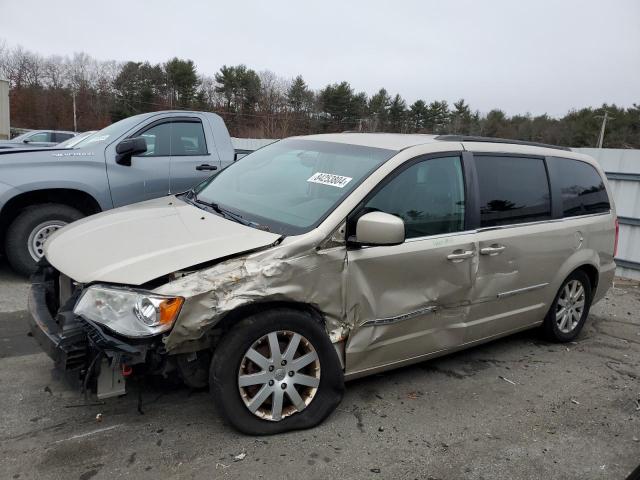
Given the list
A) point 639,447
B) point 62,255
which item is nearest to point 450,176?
point 639,447

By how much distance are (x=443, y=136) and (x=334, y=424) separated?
2.12 metres

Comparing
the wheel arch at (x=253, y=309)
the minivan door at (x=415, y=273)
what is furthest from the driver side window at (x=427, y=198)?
the wheel arch at (x=253, y=309)

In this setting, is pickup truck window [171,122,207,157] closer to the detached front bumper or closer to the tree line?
the detached front bumper

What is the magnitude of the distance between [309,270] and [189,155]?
3998 millimetres

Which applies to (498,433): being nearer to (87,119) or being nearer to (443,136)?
(443,136)

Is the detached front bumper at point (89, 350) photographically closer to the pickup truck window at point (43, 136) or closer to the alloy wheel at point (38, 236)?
the alloy wheel at point (38, 236)

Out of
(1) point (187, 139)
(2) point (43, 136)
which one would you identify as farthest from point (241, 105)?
(1) point (187, 139)

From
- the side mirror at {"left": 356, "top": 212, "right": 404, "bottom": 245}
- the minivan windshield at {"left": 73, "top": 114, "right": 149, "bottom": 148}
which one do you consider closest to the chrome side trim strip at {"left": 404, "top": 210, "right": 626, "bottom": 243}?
the side mirror at {"left": 356, "top": 212, "right": 404, "bottom": 245}

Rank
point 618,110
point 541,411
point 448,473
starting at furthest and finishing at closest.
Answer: point 618,110, point 541,411, point 448,473

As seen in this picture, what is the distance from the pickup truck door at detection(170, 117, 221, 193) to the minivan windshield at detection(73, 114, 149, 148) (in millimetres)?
487

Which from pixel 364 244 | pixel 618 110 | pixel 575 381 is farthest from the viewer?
pixel 618 110

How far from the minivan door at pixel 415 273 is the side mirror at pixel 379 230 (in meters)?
0.12

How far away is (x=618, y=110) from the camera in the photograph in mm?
61125

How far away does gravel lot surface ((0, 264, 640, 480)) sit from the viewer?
2619mm
